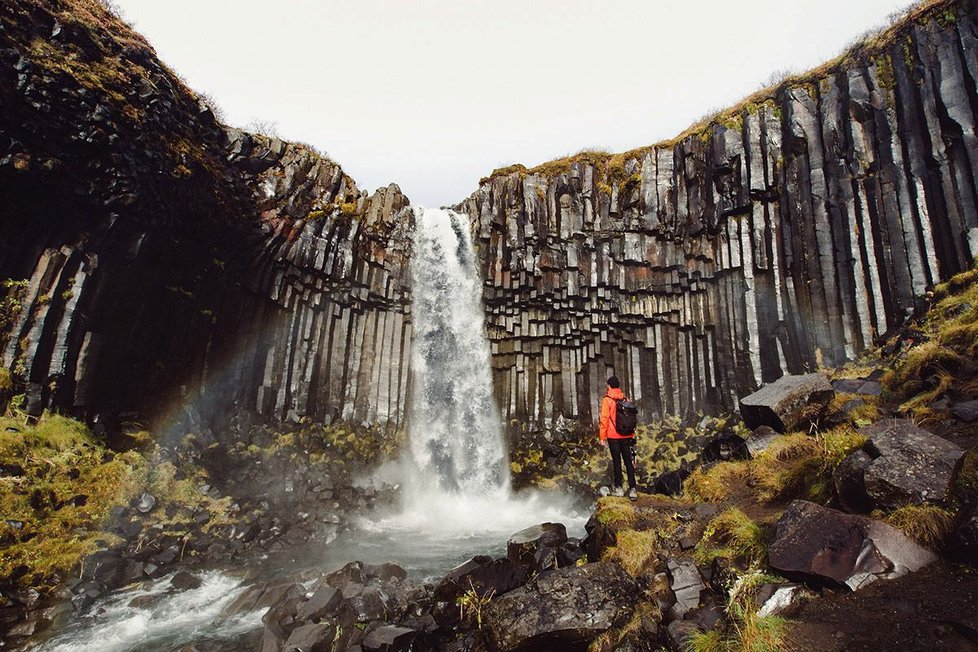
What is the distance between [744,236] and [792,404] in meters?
9.48

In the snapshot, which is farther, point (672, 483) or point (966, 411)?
point (672, 483)

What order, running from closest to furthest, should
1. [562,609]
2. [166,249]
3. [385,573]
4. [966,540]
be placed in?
[966,540]
[562,609]
[385,573]
[166,249]

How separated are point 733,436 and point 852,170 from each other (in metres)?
10.1

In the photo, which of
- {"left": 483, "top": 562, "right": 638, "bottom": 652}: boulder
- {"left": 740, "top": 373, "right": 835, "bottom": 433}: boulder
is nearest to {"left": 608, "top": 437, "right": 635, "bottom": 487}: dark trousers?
{"left": 740, "top": 373, "right": 835, "bottom": 433}: boulder

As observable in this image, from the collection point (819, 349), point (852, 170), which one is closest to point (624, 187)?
point (852, 170)

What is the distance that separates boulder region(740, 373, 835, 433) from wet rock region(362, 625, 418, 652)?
255 inches

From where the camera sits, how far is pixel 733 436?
9039 mm

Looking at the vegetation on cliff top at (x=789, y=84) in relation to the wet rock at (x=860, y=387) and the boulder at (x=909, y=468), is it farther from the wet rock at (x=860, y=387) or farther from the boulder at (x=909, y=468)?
the boulder at (x=909, y=468)

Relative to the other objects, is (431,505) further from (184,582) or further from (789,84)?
(789,84)

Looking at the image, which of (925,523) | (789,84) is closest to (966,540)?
(925,523)

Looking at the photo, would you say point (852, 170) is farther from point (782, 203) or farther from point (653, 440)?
point (653, 440)

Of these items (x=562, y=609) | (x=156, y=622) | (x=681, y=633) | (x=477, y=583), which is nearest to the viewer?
(x=681, y=633)

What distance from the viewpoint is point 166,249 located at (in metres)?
13.4

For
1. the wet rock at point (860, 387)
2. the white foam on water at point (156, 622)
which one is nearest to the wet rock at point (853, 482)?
the wet rock at point (860, 387)
